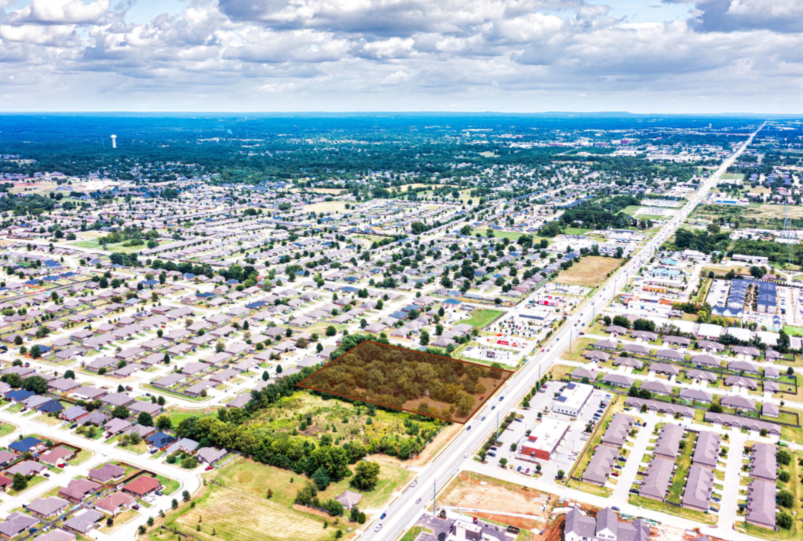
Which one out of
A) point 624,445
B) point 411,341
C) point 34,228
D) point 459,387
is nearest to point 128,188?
Result: point 34,228

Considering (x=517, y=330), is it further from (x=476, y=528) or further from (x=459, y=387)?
(x=476, y=528)

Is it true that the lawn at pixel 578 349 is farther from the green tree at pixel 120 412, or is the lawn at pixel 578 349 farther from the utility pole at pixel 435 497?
the green tree at pixel 120 412

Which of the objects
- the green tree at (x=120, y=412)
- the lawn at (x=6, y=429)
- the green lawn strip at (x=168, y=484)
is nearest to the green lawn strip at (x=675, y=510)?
the green lawn strip at (x=168, y=484)

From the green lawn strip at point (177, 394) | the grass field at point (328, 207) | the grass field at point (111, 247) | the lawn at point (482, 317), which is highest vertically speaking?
the grass field at point (328, 207)

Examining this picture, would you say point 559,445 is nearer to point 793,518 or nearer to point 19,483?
point 793,518

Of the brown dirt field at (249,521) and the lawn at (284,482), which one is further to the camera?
the lawn at (284,482)

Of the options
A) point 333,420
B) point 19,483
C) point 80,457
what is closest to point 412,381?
point 333,420
